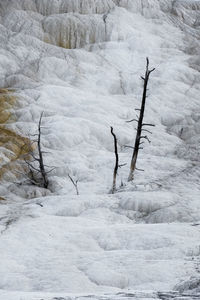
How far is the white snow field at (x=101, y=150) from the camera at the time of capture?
12648 mm

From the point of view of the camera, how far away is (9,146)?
30.6 meters

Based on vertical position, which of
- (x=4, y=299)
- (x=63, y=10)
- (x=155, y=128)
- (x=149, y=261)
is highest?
(x=4, y=299)

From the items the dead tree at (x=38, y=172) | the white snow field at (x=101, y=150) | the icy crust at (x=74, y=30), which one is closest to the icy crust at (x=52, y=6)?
the white snow field at (x=101, y=150)

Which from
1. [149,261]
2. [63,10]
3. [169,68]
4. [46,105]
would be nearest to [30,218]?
[149,261]

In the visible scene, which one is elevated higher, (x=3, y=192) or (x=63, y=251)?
(x=63, y=251)

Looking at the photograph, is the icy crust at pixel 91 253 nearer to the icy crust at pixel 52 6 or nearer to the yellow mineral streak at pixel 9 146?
the yellow mineral streak at pixel 9 146

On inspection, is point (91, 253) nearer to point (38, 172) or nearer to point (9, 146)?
point (38, 172)

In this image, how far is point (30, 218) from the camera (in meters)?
19.0

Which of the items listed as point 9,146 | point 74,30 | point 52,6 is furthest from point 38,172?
point 52,6

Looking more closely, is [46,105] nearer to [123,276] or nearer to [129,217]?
→ [129,217]

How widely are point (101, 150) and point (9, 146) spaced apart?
743 centimetres

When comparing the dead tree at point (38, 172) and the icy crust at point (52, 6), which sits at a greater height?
the icy crust at point (52, 6)

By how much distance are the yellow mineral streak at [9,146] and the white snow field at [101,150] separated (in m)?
0.23

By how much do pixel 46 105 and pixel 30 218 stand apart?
20.2m
